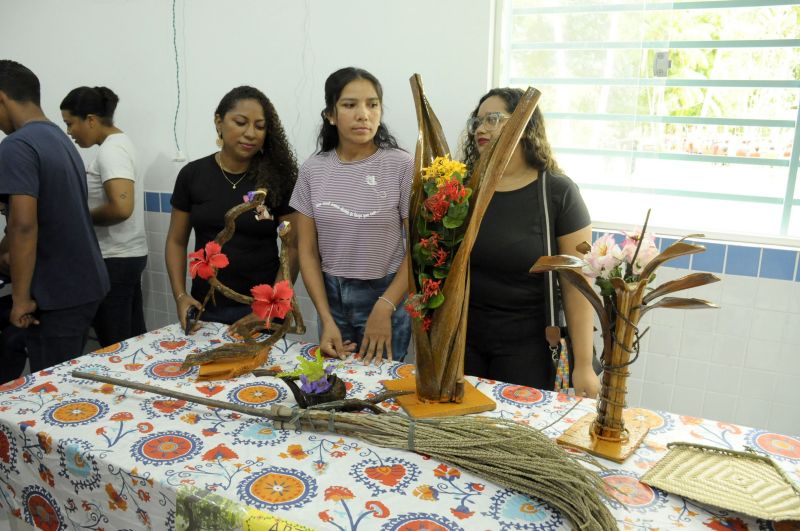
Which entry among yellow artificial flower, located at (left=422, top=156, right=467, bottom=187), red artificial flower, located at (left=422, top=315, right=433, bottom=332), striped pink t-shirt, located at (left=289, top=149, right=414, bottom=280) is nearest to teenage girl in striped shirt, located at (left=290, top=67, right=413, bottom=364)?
striped pink t-shirt, located at (left=289, top=149, right=414, bottom=280)

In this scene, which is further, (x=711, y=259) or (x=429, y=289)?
(x=711, y=259)

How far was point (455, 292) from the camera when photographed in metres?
1.26

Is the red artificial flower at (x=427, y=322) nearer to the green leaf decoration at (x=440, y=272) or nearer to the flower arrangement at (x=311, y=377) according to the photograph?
the green leaf decoration at (x=440, y=272)

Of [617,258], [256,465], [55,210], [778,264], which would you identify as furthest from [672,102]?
[55,210]

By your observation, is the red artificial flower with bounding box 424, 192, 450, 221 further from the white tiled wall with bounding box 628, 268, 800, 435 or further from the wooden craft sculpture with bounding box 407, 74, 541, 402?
the white tiled wall with bounding box 628, 268, 800, 435

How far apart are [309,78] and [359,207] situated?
1.10 m

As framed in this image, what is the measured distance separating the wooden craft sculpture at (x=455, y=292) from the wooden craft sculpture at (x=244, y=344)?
1.34 ft

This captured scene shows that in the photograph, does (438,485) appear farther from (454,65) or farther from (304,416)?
(454,65)

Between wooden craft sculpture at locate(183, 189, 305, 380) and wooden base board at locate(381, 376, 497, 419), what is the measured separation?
0.38 meters

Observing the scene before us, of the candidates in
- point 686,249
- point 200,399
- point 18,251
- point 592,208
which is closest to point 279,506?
point 200,399

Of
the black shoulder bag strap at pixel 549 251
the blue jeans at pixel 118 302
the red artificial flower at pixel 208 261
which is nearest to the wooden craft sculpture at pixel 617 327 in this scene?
the black shoulder bag strap at pixel 549 251

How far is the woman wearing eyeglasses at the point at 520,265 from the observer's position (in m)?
1.61

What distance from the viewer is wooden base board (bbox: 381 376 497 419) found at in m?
1.26

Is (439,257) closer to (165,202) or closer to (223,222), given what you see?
(223,222)
